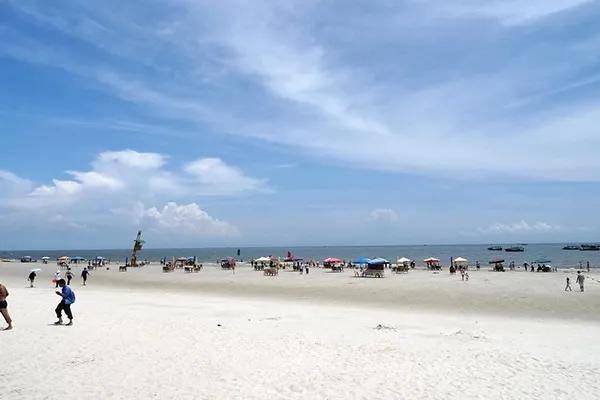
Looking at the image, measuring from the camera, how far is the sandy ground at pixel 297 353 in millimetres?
8180

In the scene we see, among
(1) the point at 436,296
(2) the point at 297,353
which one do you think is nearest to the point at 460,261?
(1) the point at 436,296

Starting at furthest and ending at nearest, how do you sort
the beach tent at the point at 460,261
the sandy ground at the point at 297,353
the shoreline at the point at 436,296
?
the beach tent at the point at 460,261 < the shoreline at the point at 436,296 < the sandy ground at the point at 297,353

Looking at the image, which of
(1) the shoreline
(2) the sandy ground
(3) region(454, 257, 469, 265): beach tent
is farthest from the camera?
(3) region(454, 257, 469, 265): beach tent

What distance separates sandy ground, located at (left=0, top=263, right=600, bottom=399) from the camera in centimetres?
818

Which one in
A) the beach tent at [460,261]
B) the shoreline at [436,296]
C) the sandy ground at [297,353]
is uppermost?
the beach tent at [460,261]

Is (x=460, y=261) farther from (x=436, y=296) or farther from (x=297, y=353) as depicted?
(x=297, y=353)

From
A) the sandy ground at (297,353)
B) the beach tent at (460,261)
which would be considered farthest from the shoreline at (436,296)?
the beach tent at (460,261)

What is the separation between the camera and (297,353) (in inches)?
430

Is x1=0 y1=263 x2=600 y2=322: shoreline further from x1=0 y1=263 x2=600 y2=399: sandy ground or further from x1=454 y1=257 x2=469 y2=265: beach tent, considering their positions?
x1=454 y1=257 x2=469 y2=265: beach tent

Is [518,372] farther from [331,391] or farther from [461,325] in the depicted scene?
[461,325]

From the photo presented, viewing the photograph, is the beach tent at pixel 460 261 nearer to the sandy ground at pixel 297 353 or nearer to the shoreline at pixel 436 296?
the shoreline at pixel 436 296

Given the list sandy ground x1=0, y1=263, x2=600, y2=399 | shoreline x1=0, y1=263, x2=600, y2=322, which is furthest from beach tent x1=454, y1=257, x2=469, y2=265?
sandy ground x1=0, y1=263, x2=600, y2=399

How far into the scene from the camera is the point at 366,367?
9.70 metres

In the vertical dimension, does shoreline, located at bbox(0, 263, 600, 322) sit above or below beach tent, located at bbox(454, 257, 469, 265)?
below
